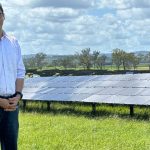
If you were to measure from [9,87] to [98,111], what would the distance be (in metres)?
9.97

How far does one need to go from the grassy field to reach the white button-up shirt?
3750 millimetres

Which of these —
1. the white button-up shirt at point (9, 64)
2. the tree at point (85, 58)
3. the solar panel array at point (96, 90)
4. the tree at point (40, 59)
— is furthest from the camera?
the tree at point (40, 59)

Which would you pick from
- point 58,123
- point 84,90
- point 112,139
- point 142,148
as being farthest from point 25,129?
point 84,90

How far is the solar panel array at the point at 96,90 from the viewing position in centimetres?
1359

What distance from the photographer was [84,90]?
15.9 m

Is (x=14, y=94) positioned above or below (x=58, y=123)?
above

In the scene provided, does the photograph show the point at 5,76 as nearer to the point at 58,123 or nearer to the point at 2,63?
the point at 2,63

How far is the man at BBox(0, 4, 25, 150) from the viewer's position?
4.33 m

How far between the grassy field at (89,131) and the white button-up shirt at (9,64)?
12.3ft

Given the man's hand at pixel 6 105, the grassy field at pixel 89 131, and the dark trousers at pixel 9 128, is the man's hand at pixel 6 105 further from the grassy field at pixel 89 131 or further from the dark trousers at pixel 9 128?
the grassy field at pixel 89 131

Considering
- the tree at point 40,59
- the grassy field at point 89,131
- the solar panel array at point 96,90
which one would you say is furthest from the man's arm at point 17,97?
the tree at point 40,59

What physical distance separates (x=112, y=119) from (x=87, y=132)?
221 cm

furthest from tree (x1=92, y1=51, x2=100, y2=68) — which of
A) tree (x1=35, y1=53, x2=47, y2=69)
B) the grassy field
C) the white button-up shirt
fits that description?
the white button-up shirt

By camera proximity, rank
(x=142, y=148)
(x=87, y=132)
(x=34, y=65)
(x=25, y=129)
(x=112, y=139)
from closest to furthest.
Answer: (x=142, y=148) < (x=112, y=139) < (x=87, y=132) < (x=25, y=129) < (x=34, y=65)
